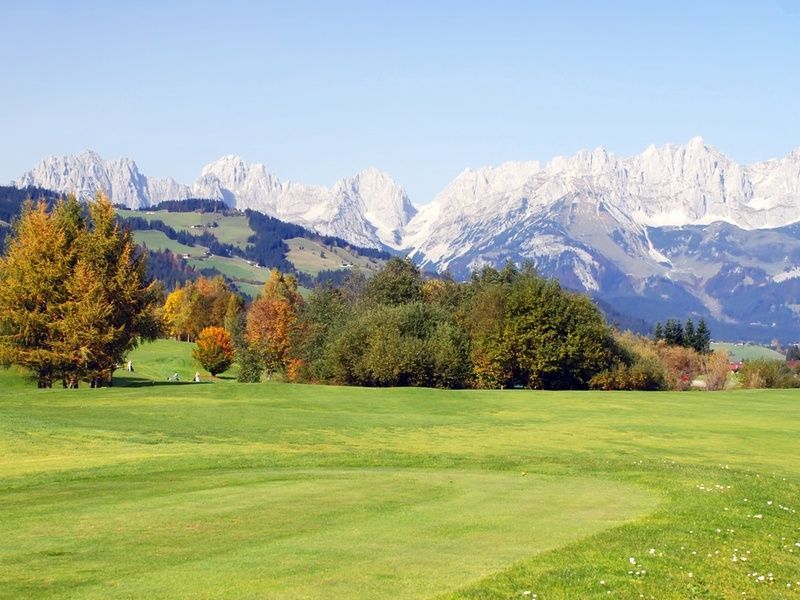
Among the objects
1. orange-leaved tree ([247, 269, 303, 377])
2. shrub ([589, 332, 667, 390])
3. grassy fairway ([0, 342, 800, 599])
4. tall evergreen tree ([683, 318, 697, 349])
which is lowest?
grassy fairway ([0, 342, 800, 599])

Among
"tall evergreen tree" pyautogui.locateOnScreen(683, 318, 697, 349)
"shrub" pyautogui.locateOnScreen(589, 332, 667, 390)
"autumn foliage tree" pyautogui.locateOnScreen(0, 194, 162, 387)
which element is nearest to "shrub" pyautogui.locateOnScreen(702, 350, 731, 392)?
"tall evergreen tree" pyautogui.locateOnScreen(683, 318, 697, 349)

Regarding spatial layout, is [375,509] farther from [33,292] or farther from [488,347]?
[488,347]

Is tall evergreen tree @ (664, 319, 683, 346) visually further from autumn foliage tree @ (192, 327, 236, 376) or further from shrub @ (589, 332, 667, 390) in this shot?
autumn foliage tree @ (192, 327, 236, 376)

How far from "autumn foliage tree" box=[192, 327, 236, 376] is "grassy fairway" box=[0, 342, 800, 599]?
86898mm

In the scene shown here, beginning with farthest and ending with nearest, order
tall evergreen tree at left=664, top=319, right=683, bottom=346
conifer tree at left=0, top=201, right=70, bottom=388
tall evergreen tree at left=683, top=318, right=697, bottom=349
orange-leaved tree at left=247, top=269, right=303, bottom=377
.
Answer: tall evergreen tree at left=683, top=318, right=697, bottom=349
tall evergreen tree at left=664, top=319, right=683, bottom=346
orange-leaved tree at left=247, top=269, right=303, bottom=377
conifer tree at left=0, top=201, right=70, bottom=388

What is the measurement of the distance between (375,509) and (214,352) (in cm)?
12201

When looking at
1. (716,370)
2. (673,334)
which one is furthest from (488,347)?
(673,334)

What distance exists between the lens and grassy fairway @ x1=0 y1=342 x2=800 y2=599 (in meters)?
16.0

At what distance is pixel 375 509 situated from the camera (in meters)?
23.3

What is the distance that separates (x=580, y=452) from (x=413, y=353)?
49.4 metres

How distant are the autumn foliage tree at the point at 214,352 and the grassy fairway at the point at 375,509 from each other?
285 ft

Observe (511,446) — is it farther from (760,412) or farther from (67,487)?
(760,412)

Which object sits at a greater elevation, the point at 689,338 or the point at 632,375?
the point at 689,338

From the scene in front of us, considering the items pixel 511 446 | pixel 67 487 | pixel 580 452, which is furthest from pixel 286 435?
pixel 67 487
